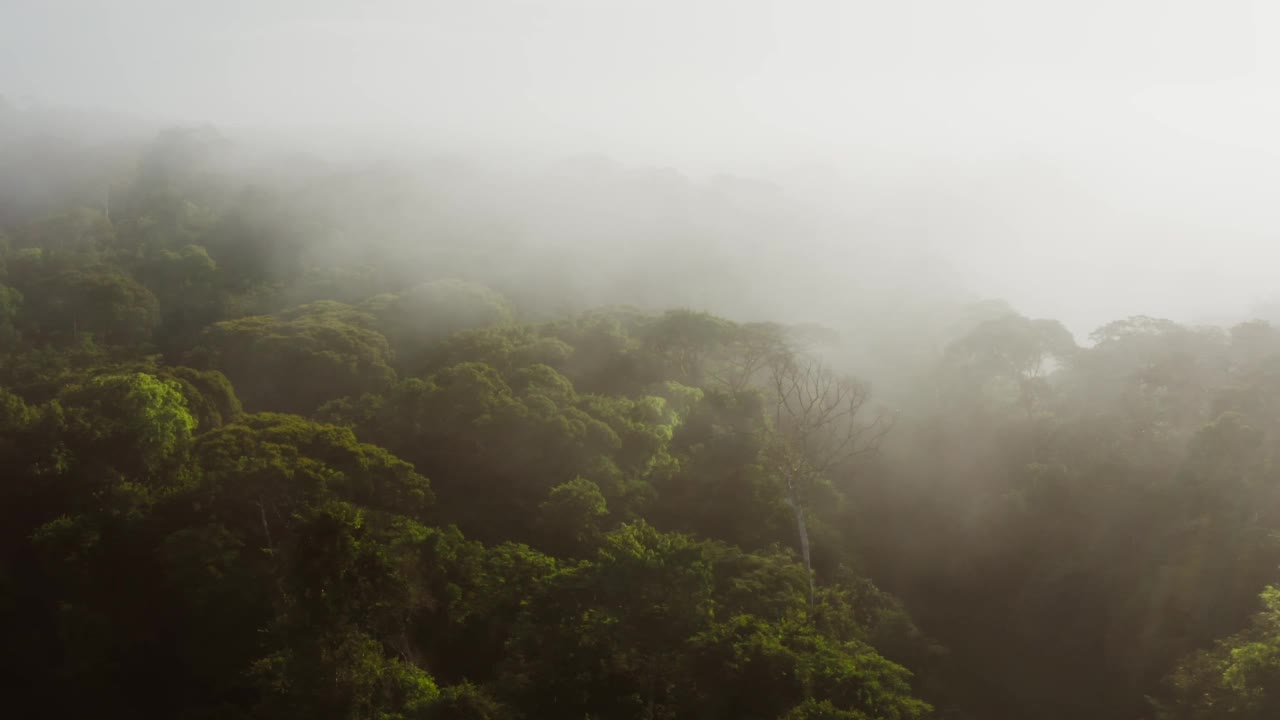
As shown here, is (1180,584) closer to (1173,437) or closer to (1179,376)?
(1173,437)

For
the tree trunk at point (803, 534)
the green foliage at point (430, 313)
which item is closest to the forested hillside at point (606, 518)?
the tree trunk at point (803, 534)

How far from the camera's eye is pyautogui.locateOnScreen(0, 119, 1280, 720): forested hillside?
13.8m

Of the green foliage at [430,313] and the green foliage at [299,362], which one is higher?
the green foliage at [430,313]

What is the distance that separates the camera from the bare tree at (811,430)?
81.3 feet

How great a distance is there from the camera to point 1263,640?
15.7 metres

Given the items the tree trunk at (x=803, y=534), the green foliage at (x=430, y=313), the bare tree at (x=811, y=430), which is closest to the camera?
the tree trunk at (x=803, y=534)

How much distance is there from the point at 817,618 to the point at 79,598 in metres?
19.7

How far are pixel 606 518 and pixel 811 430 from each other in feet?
39.9

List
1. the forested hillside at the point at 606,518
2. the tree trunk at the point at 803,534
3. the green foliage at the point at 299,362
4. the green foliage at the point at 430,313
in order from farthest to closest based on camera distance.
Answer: the green foliage at the point at 430,313
the green foliage at the point at 299,362
the tree trunk at the point at 803,534
the forested hillside at the point at 606,518

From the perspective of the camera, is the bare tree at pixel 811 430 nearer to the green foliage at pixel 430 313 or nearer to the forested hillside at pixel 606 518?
the forested hillside at pixel 606 518

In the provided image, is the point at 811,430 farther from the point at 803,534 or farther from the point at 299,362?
the point at 299,362

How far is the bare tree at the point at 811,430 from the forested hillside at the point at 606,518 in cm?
36

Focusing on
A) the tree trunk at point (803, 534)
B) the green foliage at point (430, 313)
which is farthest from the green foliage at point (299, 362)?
the tree trunk at point (803, 534)

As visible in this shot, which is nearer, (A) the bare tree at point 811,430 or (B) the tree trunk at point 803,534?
(B) the tree trunk at point 803,534
